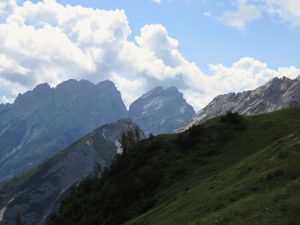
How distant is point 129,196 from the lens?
84.1 metres

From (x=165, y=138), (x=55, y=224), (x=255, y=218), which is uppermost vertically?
(x=165, y=138)

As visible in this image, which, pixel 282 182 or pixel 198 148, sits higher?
pixel 198 148

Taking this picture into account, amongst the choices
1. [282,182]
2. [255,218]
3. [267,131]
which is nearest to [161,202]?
[267,131]

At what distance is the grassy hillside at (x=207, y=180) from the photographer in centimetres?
3928

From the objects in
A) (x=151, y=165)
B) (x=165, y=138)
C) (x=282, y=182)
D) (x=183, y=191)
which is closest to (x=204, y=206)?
(x=282, y=182)

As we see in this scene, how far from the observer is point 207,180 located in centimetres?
6425

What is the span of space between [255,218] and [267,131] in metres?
50.0

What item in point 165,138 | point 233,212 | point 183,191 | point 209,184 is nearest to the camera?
point 233,212

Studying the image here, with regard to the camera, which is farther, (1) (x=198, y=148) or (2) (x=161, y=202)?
(1) (x=198, y=148)

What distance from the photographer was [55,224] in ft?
340

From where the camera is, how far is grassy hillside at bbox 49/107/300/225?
3928cm

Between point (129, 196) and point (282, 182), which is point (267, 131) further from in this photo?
point (282, 182)

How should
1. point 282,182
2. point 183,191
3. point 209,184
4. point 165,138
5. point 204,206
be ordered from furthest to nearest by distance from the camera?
Result: point 165,138
point 183,191
point 209,184
point 204,206
point 282,182

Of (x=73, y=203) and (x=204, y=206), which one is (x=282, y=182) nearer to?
(x=204, y=206)
